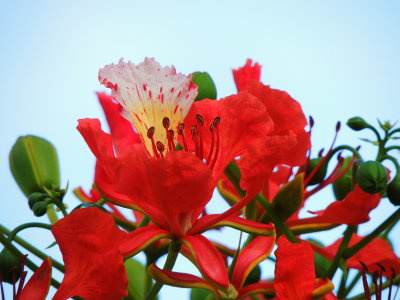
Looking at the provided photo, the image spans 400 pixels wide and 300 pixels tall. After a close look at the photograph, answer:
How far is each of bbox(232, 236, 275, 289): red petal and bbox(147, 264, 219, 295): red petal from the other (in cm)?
6

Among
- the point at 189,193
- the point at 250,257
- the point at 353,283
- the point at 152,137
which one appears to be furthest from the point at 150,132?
the point at 353,283

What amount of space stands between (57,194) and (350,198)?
1.39 feet

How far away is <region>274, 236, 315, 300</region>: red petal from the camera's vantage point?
0.83 meters

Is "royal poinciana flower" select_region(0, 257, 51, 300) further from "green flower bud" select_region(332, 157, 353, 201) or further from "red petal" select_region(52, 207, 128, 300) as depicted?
"green flower bud" select_region(332, 157, 353, 201)

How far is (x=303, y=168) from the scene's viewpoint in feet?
3.73

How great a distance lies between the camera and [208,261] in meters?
0.80

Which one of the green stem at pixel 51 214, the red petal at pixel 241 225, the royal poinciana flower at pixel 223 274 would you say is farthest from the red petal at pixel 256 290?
the green stem at pixel 51 214

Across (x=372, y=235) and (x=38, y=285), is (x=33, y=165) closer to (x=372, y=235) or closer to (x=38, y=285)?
(x=38, y=285)

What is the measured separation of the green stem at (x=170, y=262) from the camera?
2.70ft

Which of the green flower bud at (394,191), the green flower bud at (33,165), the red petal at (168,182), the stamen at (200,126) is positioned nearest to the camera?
the red petal at (168,182)

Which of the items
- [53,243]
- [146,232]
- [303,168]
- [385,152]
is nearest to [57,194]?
[53,243]

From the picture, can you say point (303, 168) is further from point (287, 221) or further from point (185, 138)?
point (185, 138)

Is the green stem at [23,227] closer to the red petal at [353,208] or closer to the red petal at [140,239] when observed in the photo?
the red petal at [140,239]

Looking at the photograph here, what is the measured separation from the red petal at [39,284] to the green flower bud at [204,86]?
304 millimetres
